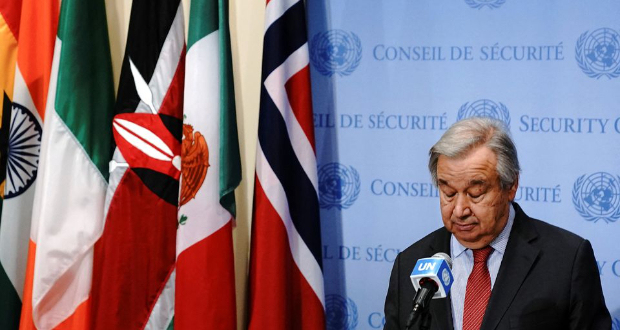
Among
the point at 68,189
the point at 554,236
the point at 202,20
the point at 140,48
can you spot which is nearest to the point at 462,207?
the point at 554,236

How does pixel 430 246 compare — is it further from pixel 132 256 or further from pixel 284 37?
pixel 132 256

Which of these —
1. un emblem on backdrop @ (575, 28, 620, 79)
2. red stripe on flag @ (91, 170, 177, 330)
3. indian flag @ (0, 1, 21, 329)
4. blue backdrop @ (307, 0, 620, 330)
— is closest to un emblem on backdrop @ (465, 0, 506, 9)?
blue backdrop @ (307, 0, 620, 330)

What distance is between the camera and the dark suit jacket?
6.84 ft

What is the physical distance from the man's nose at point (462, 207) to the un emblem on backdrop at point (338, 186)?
110 centimetres

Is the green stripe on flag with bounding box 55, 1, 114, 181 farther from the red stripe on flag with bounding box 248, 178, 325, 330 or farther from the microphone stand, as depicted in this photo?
the microphone stand

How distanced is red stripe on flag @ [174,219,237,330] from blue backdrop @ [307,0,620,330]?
493mm

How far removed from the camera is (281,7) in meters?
3.10

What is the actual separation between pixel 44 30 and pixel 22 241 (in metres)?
0.93

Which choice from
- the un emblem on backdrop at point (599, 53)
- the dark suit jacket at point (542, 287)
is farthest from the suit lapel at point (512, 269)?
the un emblem on backdrop at point (599, 53)

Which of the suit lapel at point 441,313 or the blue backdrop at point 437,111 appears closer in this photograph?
the suit lapel at point 441,313

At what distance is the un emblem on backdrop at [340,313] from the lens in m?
3.27

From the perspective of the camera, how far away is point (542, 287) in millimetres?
2113

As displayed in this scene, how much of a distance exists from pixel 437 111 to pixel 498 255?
104 centimetres

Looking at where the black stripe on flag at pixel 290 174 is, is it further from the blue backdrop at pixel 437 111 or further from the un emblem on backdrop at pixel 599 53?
the un emblem on backdrop at pixel 599 53
